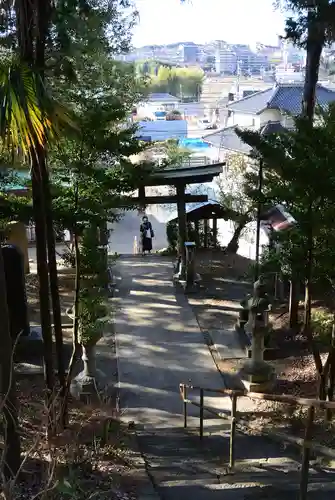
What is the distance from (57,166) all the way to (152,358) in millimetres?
3619

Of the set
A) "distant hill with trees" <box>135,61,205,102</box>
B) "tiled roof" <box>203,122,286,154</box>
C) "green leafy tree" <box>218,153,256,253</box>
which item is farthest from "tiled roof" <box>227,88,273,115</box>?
"distant hill with trees" <box>135,61,205,102</box>

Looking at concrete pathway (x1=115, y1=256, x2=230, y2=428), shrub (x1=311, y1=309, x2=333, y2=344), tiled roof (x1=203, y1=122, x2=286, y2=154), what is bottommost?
concrete pathway (x1=115, y1=256, x2=230, y2=428)

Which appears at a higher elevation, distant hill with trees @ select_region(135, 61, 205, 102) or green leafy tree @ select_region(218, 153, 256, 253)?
distant hill with trees @ select_region(135, 61, 205, 102)

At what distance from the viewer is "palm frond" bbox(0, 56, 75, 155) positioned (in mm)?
3963

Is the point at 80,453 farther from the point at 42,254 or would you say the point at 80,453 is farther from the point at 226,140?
the point at 226,140

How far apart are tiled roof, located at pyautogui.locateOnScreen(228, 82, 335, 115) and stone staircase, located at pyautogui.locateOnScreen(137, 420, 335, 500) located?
1435cm

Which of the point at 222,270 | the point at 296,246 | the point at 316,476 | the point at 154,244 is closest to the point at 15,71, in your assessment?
the point at 316,476

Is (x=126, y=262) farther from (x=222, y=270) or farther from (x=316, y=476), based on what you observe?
(x=316, y=476)

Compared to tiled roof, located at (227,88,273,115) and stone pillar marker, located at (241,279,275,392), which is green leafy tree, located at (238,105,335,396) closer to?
stone pillar marker, located at (241,279,275,392)

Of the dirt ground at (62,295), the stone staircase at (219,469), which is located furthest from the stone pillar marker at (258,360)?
the dirt ground at (62,295)

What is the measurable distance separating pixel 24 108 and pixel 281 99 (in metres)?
17.2

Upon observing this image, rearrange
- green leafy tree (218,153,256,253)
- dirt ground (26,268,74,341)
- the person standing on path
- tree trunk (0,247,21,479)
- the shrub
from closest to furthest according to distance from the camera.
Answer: tree trunk (0,247,21,479) < the shrub < dirt ground (26,268,74,341) < green leafy tree (218,153,256,253) < the person standing on path

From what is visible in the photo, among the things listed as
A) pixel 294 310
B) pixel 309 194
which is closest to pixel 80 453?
pixel 309 194

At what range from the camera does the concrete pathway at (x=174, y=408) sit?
4.80 m
